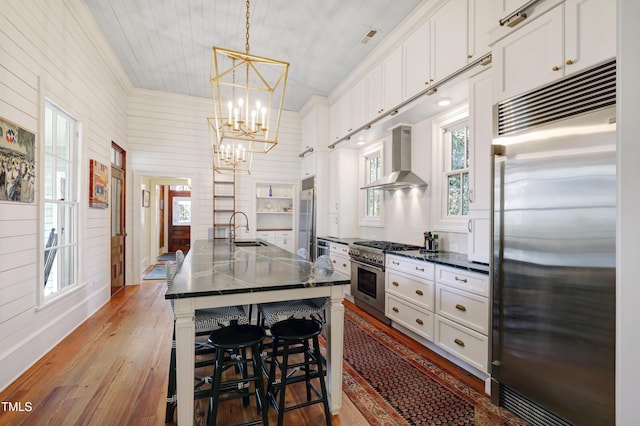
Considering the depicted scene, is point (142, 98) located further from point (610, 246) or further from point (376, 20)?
point (610, 246)

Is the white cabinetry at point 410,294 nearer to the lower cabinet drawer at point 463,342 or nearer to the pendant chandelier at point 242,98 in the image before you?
the lower cabinet drawer at point 463,342

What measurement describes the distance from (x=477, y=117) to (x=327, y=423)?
8.40 ft

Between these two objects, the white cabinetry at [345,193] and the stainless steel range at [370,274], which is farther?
the white cabinetry at [345,193]

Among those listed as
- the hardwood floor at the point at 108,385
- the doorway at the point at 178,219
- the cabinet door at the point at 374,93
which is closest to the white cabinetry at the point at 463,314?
the hardwood floor at the point at 108,385

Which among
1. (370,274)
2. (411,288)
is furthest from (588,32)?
(370,274)

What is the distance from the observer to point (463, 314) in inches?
102

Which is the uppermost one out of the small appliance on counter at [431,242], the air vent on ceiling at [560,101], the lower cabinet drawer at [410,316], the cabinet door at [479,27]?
the cabinet door at [479,27]

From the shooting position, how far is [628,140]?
0.52 metres

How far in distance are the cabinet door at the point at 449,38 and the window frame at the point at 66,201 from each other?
12.2 ft

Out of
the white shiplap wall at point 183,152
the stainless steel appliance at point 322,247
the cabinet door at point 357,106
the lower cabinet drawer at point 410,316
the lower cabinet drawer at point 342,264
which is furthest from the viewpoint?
the white shiplap wall at point 183,152

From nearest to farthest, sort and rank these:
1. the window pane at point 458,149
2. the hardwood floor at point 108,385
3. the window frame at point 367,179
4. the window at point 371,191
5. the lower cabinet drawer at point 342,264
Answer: the hardwood floor at point 108,385 → the window pane at point 458,149 → the lower cabinet drawer at point 342,264 → the window frame at point 367,179 → the window at point 371,191

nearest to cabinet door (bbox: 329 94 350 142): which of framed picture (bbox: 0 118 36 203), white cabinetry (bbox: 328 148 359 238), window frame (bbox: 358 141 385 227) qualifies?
white cabinetry (bbox: 328 148 359 238)

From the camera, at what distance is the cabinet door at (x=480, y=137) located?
249cm

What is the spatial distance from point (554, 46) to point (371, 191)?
356 cm
